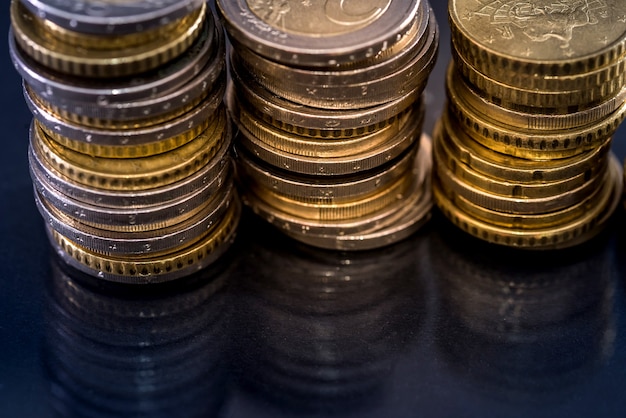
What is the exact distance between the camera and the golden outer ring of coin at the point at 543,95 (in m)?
1.76

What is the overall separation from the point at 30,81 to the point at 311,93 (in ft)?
1.38

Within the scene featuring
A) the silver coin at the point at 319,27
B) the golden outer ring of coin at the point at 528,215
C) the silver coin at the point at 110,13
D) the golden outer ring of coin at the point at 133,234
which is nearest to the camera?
the silver coin at the point at 110,13

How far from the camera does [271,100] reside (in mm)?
1787

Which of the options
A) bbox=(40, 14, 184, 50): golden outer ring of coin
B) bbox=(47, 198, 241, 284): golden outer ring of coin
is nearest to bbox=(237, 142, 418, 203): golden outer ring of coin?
bbox=(47, 198, 241, 284): golden outer ring of coin

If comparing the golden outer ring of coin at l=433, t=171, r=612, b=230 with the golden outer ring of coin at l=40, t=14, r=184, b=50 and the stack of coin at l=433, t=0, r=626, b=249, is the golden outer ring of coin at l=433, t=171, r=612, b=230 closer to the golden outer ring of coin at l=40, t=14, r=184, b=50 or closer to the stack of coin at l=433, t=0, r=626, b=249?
the stack of coin at l=433, t=0, r=626, b=249

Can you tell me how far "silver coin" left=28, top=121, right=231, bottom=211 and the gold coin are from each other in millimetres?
420

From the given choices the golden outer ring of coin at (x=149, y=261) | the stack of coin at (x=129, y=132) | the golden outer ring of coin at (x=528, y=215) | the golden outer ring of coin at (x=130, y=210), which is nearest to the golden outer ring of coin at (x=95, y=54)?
the stack of coin at (x=129, y=132)

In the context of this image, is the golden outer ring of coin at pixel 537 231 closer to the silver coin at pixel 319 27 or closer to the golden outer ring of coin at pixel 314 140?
the golden outer ring of coin at pixel 314 140

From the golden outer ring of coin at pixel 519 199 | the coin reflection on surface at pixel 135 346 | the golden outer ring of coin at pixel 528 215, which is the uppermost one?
the golden outer ring of coin at pixel 519 199

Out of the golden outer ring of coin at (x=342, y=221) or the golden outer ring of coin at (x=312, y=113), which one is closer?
the golden outer ring of coin at (x=312, y=113)

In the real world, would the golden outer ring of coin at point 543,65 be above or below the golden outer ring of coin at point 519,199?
above

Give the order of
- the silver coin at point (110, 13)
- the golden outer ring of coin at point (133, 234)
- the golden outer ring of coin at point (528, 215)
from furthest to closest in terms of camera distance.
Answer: the golden outer ring of coin at point (528, 215), the golden outer ring of coin at point (133, 234), the silver coin at point (110, 13)

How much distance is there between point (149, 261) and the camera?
1.85 meters

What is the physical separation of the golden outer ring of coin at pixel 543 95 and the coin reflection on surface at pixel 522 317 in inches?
11.1
